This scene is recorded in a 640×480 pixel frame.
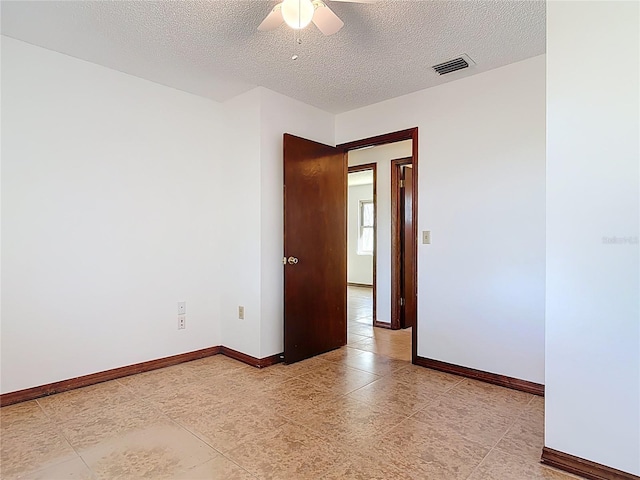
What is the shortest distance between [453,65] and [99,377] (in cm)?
369

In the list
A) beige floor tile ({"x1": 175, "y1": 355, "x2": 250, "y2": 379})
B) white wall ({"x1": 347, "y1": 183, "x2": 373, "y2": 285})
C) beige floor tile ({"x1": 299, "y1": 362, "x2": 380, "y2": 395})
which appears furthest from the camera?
white wall ({"x1": 347, "y1": 183, "x2": 373, "y2": 285})

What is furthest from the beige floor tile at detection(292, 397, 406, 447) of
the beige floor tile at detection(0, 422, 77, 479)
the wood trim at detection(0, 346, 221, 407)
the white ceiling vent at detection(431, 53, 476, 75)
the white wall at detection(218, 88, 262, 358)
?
the white ceiling vent at detection(431, 53, 476, 75)

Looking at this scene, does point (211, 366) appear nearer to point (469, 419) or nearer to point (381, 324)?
point (469, 419)

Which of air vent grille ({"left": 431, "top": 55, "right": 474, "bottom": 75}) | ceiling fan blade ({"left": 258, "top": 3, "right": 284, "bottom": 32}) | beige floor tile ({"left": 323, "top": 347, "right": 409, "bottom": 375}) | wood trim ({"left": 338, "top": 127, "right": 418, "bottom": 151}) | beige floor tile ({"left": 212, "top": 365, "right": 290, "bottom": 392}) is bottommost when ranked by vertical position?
beige floor tile ({"left": 323, "top": 347, "right": 409, "bottom": 375})

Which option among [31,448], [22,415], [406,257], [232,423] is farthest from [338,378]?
[406,257]

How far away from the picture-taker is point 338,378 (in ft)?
9.84

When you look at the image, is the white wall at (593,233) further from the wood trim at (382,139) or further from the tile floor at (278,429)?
the wood trim at (382,139)

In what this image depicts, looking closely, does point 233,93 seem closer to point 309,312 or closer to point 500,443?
point 309,312

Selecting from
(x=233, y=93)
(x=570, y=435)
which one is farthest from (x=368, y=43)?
(x=570, y=435)

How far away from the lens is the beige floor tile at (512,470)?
1719mm

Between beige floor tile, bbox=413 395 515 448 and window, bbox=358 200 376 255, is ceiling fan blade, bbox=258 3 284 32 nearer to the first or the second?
beige floor tile, bbox=413 395 515 448

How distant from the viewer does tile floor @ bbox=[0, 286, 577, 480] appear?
179 centimetres

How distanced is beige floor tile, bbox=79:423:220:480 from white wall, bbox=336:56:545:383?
211cm

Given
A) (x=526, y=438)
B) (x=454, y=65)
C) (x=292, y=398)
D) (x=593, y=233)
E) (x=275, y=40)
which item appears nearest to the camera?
(x=593, y=233)
